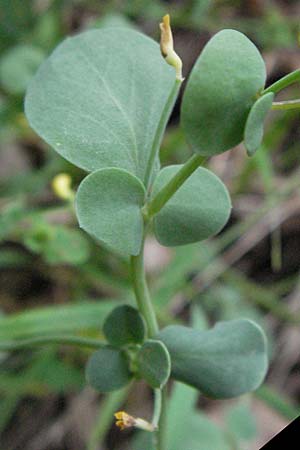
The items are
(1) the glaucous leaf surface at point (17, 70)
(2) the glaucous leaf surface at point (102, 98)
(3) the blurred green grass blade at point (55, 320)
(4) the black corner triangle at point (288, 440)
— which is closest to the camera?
(4) the black corner triangle at point (288, 440)

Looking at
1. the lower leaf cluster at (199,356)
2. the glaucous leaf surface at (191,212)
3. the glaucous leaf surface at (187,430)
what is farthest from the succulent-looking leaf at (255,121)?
the glaucous leaf surface at (187,430)

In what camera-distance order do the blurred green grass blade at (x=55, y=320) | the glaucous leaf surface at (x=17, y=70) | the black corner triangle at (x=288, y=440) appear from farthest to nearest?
the glaucous leaf surface at (x=17, y=70), the blurred green grass blade at (x=55, y=320), the black corner triangle at (x=288, y=440)

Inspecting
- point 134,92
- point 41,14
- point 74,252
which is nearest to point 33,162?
point 41,14

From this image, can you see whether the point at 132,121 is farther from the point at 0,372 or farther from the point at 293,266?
the point at 293,266

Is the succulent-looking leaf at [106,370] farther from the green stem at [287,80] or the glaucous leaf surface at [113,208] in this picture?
the green stem at [287,80]

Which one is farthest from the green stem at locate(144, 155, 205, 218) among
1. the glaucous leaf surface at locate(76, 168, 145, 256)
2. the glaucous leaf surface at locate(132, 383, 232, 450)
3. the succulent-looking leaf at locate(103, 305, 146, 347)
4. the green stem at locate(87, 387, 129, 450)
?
the green stem at locate(87, 387, 129, 450)

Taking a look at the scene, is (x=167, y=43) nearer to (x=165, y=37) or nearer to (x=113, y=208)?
(x=165, y=37)
